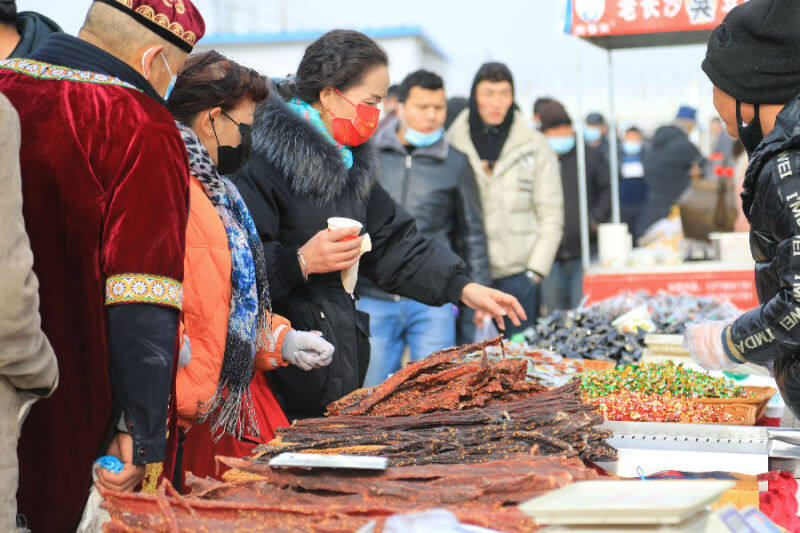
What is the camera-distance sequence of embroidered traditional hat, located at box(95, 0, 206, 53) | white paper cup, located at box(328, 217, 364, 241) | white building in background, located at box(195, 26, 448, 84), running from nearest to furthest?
1. embroidered traditional hat, located at box(95, 0, 206, 53)
2. white paper cup, located at box(328, 217, 364, 241)
3. white building in background, located at box(195, 26, 448, 84)

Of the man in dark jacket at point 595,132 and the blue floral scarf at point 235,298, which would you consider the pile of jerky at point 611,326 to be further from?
the man in dark jacket at point 595,132

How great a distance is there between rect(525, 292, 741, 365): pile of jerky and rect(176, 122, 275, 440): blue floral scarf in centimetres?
190

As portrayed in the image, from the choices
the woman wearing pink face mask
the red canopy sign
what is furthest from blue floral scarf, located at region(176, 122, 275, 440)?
the red canopy sign

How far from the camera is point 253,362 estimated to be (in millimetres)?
2924

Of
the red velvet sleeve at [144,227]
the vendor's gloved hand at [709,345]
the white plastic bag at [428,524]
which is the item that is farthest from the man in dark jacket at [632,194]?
the white plastic bag at [428,524]

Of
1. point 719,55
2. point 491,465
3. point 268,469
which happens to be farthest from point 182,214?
point 719,55

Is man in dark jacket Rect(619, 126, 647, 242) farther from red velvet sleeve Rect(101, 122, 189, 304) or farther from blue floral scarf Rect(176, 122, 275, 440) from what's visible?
red velvet sleeve Rect(101, 122, 189, 304)

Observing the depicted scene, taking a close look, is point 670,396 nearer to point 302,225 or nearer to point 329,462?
point 302,225

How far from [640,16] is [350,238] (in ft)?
13.0

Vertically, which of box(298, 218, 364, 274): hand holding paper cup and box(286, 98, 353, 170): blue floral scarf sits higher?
box(286, 98, 353, 170): blue floral scarf

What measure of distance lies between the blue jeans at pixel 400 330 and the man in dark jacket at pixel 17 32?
247cm

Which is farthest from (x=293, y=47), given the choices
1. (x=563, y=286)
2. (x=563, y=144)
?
(x=563, y=286)

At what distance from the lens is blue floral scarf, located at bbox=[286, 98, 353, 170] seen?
3.50m

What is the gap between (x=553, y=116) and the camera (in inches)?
345
